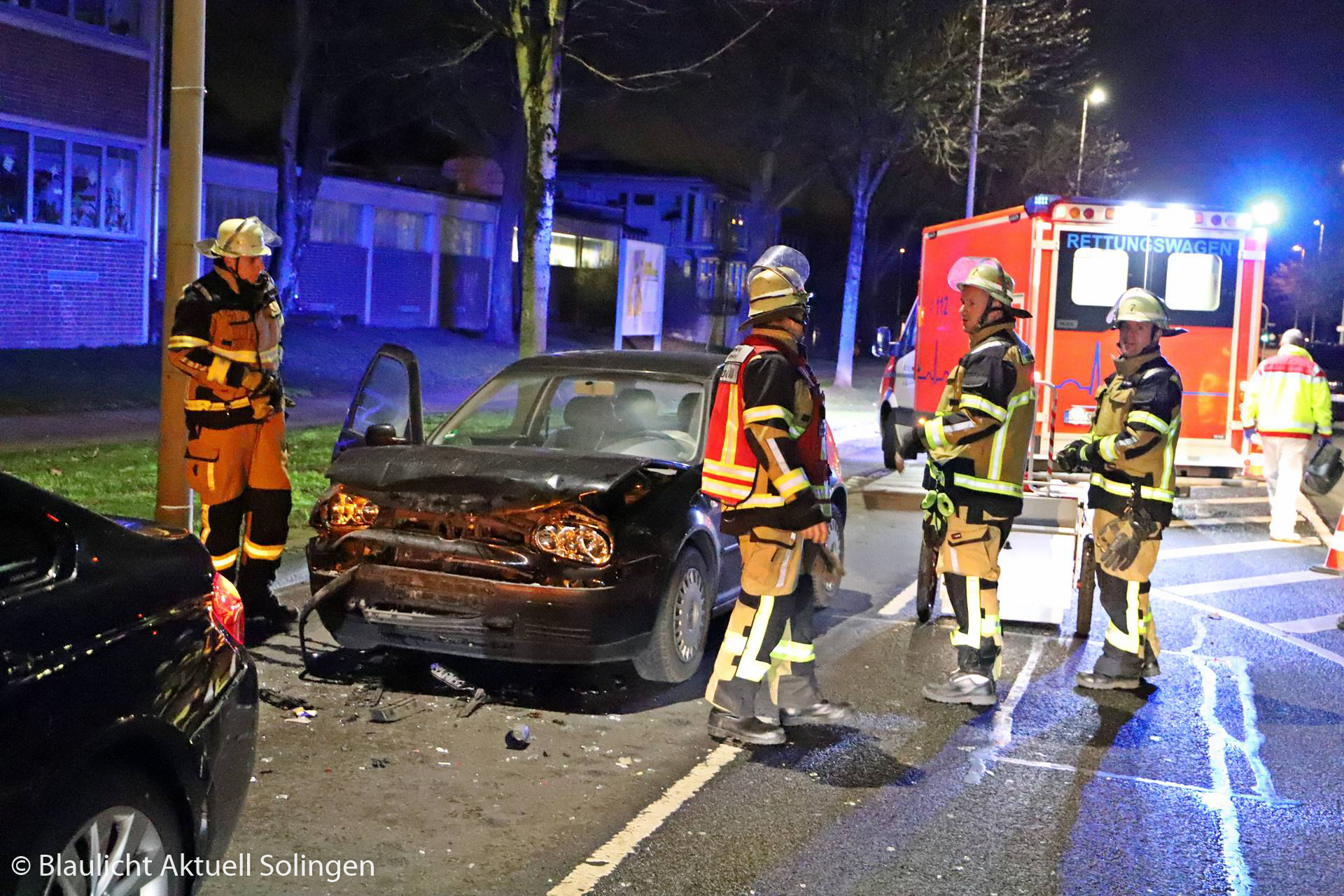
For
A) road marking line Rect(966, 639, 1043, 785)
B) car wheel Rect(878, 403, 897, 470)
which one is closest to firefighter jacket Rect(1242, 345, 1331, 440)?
car wheel Rect(878, 403, 897, 470)

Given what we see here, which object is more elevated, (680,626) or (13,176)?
(13,176)

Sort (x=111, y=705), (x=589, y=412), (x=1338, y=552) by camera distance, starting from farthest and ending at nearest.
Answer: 1. (x=1338, y=552)
2. (x=589, y=412)
3. (x=111, y=705)

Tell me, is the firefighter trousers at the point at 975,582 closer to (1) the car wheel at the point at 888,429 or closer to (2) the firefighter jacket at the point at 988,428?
(2) the firefighter jacket at the point at 988,428

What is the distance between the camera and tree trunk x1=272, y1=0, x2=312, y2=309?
24625 millimetres

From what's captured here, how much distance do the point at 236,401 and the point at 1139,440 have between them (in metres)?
4.39

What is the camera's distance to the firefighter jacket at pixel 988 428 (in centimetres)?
618

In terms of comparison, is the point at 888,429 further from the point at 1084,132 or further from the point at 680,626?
the point at 1084,132

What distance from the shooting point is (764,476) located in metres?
5.54

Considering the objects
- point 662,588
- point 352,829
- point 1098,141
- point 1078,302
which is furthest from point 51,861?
point 1098,141

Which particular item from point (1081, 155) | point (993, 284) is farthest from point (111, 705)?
point (1081, 155)

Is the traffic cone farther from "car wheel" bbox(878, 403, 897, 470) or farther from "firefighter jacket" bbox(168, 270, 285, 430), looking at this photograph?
"car wheel" bbox(878, 403, 897, 470)

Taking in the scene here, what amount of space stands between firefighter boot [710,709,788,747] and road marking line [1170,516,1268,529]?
804 centimetres

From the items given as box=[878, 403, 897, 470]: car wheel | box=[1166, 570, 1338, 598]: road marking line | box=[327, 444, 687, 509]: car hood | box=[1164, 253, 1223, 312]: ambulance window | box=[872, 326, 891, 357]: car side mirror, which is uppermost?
box=[1164, 253, 1223, 312]: ambulance window

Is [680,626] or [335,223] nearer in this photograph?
[680,626]
